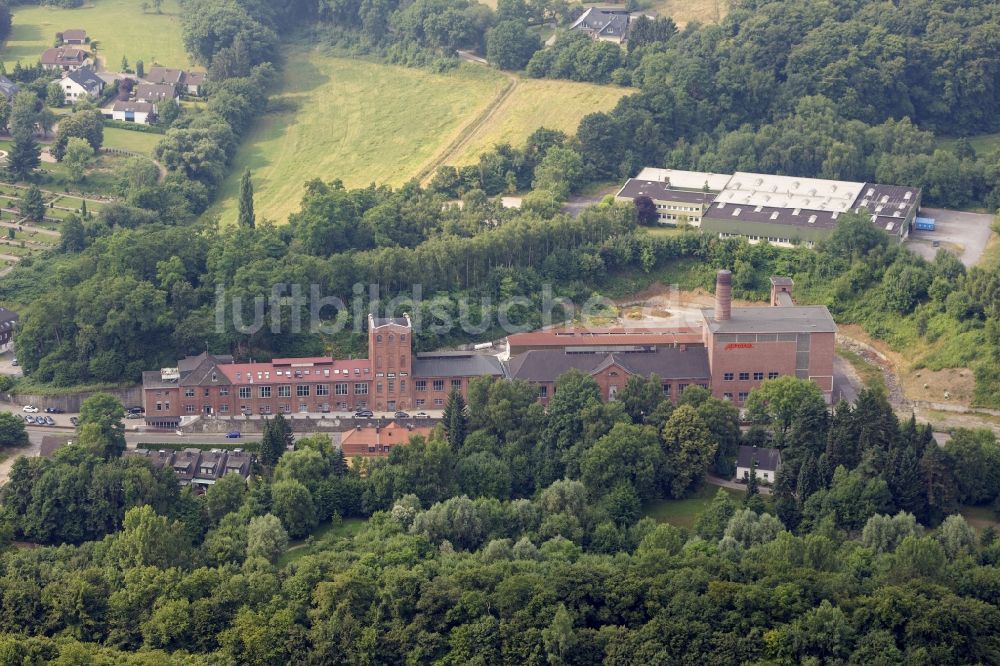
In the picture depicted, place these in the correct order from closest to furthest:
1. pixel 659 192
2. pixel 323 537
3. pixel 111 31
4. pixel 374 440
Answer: pixel 323 537
pixel 374 440
pixel 659 192
pixel 111 31

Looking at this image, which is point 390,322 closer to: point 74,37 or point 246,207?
point 246,207

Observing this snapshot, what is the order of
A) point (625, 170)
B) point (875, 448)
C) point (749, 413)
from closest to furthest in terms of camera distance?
point (875, 448) < point (749, 413) < point (625, 170)

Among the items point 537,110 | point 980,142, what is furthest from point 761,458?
point 980,142

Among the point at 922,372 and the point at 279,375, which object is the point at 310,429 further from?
the point at 922,372

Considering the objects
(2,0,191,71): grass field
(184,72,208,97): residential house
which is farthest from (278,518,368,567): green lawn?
(2,0,191,71): grass field

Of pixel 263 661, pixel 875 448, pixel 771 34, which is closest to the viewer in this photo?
pixel 263 661

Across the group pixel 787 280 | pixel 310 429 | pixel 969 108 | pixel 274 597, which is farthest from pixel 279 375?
pixel 969 108
